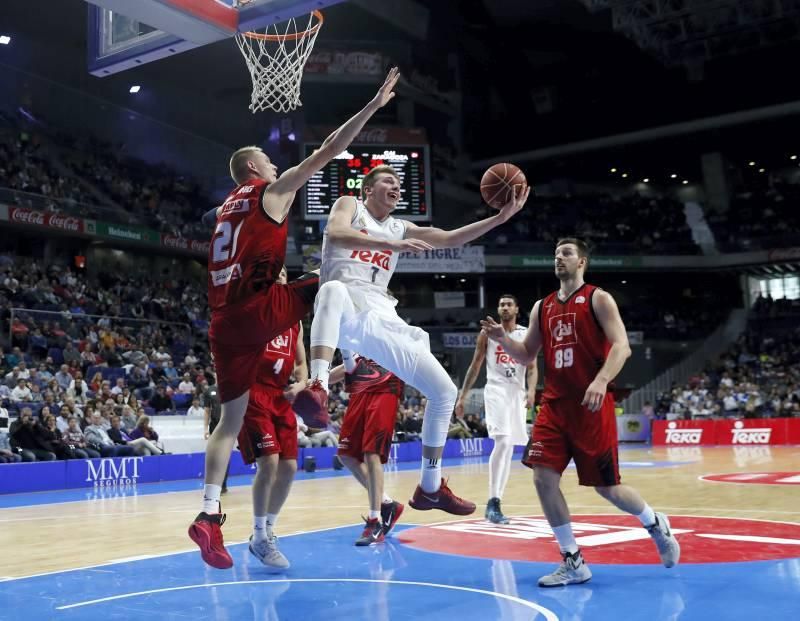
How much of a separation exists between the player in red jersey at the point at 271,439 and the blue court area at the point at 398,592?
0.25m

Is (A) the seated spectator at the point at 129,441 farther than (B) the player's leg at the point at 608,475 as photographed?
Yes

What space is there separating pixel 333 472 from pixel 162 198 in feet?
54.6

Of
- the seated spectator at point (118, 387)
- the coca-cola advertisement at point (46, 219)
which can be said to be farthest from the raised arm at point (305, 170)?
the coca-cola advertisement at point (46, 219)

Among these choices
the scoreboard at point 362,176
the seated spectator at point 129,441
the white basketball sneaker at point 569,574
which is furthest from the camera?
the scoreboard at point 362,176

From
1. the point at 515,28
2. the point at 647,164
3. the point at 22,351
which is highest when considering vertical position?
the point at 515,28

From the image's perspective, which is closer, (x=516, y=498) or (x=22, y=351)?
(x=516, y=498)

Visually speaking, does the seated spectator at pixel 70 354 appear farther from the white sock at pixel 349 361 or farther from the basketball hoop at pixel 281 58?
the white sock at pixel 349 361

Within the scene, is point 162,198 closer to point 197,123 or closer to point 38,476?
point 197,123

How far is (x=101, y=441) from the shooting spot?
14523 mm

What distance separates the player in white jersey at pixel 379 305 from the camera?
5.29 metres

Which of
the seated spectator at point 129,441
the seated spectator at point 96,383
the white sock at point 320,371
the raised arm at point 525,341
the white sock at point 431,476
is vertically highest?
the raised arm at point 525,341

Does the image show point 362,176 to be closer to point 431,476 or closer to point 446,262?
point 446,262

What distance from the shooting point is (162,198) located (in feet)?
97.1

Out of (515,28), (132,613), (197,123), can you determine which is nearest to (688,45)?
(515,28)
